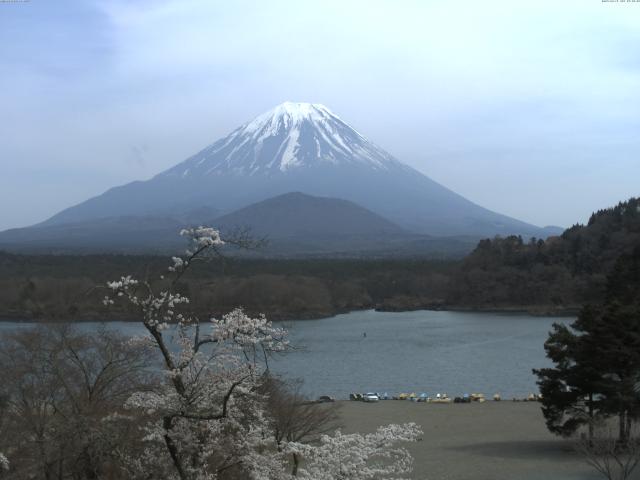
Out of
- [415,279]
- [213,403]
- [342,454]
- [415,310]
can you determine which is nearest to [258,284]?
[415,310]

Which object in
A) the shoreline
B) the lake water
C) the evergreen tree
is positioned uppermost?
the evergreen tree

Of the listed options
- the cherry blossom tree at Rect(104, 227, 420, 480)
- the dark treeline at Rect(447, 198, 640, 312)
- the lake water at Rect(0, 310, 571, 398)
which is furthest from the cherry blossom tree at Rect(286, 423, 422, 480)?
the dark treeline at Rect(447, 198, 640, 312)

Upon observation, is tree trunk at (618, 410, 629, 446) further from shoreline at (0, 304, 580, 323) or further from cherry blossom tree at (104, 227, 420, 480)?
shoreline at (0, 304, 580, 323)

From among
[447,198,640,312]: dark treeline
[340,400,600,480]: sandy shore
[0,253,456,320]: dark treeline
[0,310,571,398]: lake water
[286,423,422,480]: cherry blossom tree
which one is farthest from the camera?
[447,198,640,312]: dark treeline

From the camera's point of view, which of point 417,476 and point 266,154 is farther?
point 266,154

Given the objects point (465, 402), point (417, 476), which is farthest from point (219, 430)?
point (465, 402)

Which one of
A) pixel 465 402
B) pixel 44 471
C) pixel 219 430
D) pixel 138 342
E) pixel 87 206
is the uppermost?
pixel 87 206

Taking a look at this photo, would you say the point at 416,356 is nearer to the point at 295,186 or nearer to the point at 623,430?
the point at 623,430

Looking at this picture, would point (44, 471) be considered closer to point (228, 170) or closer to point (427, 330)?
point (427, 330)

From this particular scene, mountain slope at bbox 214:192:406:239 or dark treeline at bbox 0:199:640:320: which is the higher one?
mountain slope at bbox 214:192:406:239
